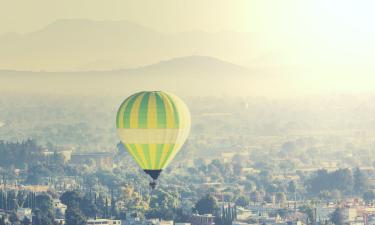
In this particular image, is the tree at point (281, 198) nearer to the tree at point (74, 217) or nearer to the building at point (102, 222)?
the tree at point (74, 217)

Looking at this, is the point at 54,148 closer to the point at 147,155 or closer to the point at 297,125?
the point at 297,125

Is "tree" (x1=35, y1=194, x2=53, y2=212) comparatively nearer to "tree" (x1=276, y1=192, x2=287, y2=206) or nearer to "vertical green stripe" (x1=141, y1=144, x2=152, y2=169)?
"tree" (x1=276, y1=192, x2=287, y2=206)

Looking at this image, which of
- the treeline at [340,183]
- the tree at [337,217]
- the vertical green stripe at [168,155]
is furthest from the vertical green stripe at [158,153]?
the treeline at [340,183]

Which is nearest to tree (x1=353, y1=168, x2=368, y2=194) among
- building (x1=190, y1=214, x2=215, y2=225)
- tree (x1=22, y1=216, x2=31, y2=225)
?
building (x1=190, y1=214, x2=215, y2=225)

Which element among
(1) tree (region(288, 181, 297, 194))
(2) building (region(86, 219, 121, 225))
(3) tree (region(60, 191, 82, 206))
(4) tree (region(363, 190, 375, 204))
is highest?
(1) tree (region(288, 181, 297, 194))

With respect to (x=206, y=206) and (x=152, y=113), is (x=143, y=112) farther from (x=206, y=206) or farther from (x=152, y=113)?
(x=206, y=206)

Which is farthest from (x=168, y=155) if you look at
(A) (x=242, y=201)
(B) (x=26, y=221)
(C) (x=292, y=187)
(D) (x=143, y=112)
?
(C) (x=292, y=187)

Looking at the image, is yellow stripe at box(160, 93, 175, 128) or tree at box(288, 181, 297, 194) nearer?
yellow stripe at box(160, 93, 175, 128)
